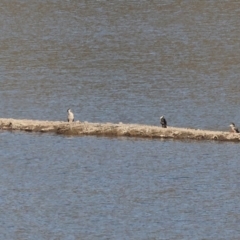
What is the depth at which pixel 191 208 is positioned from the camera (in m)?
39.1

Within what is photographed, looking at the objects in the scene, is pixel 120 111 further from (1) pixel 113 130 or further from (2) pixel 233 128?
(2) pixel 233 128

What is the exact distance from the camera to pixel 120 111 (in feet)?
179

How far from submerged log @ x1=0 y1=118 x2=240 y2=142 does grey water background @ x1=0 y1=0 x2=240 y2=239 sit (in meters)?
0.34

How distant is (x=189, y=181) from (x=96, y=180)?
3340 millimetres

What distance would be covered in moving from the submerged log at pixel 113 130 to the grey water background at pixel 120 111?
0.34m

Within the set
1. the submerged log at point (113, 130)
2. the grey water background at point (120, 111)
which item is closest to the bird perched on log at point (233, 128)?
the submerged log at point (113, 130)

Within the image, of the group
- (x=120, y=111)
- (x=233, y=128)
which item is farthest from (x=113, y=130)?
(x=120, y=111)

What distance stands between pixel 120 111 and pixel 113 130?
265 inches

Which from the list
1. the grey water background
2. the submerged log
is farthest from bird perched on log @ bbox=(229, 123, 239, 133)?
the grey water background

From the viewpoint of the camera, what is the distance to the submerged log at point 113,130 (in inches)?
1847

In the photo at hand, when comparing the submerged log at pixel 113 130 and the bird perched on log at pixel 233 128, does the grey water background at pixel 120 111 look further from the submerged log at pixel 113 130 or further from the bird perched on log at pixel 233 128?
the bird perched on log at pixel 233 128

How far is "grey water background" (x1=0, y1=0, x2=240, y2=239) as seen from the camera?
38219mm

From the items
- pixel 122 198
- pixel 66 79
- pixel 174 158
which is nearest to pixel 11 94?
pixel 66 79

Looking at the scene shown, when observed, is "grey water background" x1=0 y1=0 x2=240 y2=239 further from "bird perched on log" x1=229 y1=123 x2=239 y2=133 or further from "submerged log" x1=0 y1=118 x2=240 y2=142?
"bird perched on log" x1=229 y1=123 x2=239 y2=133
